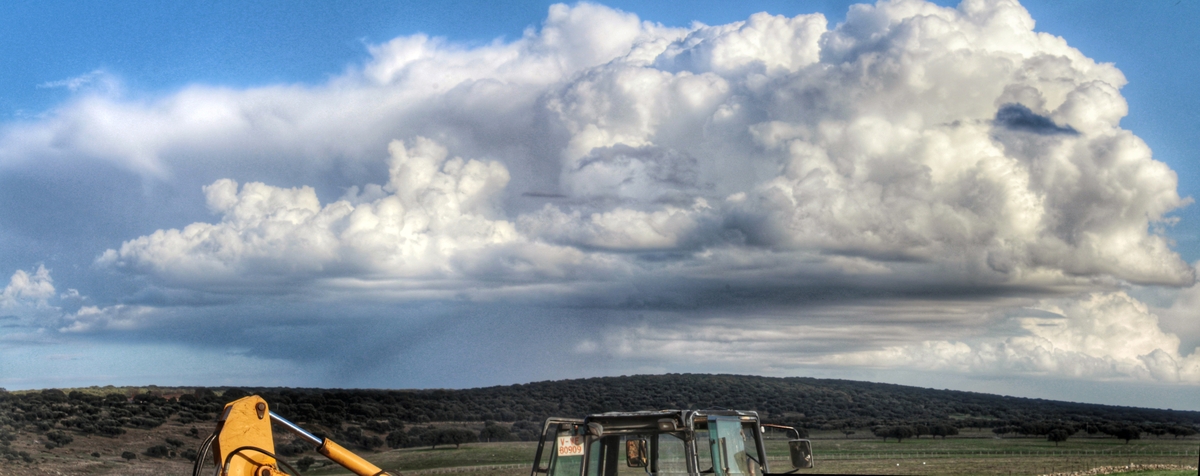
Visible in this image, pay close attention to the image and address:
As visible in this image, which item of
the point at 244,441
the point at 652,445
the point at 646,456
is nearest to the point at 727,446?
the point at 652,445

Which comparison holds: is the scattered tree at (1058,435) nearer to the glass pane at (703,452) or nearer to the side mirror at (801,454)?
the side mirror at (801,454)

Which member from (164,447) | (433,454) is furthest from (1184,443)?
(164,447)

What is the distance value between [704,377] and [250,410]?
133854mm

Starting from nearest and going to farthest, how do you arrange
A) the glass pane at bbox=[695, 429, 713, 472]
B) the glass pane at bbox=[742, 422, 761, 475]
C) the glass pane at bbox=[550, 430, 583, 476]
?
1. the glass pane at bbox=[695, 429, 713, 472]
2. the glass pane at bbox=[550, 430, 583, 476]
3. the glass pane at bbox=[742, 422, 761, 475]

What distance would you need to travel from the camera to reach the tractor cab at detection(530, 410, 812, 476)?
40.7ft

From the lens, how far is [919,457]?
9650 centimetres

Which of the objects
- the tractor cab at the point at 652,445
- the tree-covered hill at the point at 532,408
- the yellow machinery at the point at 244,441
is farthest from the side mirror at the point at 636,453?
the tree-covered hill at the point at 532,408

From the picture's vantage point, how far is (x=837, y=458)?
91500 mm

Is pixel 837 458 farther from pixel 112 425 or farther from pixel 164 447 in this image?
pixel 112 425

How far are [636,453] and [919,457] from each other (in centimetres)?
9101

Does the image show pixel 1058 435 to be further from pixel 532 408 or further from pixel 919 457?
pixel 532 408

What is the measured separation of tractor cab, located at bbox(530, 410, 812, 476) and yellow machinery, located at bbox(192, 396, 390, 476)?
Answer: 3.51 metres

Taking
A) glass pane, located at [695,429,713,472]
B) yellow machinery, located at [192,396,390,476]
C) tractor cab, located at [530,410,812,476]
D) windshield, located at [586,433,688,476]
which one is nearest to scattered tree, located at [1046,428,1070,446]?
tractor cab, located at [530,410,812,476]

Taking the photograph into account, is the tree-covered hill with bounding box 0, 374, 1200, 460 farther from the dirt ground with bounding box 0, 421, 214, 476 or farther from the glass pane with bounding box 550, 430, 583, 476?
the glass pane with bounding box 550, 430, 583, 476
